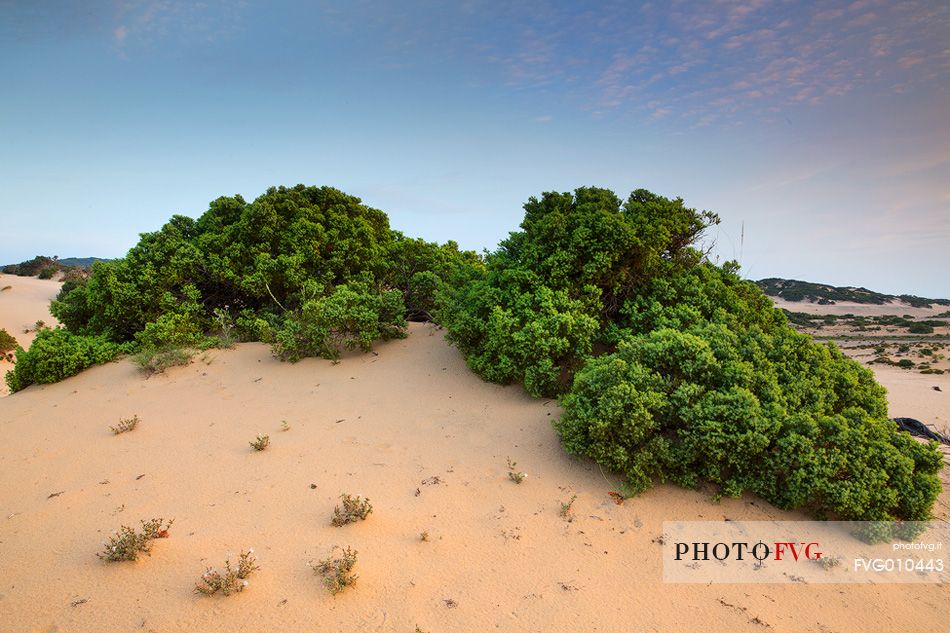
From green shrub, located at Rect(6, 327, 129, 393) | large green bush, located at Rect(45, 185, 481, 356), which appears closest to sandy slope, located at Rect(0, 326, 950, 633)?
green shrub, located at Rect(6, 327, 129, 393)

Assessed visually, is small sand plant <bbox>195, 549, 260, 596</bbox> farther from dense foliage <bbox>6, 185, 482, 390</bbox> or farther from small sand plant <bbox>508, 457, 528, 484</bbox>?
dense foliage <bbox>6, 185, 482, 390</bbox>

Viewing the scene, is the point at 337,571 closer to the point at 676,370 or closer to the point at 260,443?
the point at 260,443

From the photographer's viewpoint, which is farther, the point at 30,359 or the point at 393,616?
the point at 30,359

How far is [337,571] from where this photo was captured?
12.4 ft

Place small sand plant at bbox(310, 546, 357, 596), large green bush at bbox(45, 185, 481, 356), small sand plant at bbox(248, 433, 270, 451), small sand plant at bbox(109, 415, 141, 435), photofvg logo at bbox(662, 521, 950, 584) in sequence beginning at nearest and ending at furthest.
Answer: small sand plant at bbox(310, 546, 357, 596) → photofvg logo at bbox(662, 521, 950, 584) → small sand plant at bbox(248, 433, 270, 451) → small sand plant at bbox(109, 415, 141, 435) → large green bush at bbox(45, 185, 481, 356)

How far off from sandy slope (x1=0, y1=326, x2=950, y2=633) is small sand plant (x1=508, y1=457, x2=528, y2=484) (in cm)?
7

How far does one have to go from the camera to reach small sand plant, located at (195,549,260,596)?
141 inches

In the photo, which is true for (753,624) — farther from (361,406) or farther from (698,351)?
(361,406)

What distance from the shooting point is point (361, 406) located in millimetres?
7133

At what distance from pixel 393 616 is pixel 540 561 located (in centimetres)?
130

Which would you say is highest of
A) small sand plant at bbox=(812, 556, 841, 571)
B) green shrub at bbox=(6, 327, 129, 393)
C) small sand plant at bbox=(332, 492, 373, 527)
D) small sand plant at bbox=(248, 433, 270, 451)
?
green shrub at bbox=(6, 327, 129, 393)

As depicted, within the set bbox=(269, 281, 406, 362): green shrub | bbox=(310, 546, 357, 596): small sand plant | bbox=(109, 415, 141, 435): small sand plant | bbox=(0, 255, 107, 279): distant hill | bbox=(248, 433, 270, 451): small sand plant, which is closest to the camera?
bbox=(310, 546, 357, 596): small sand plant

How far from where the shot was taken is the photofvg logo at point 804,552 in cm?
395

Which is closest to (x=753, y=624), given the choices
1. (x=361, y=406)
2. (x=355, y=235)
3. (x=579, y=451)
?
(x=579, y=451)
